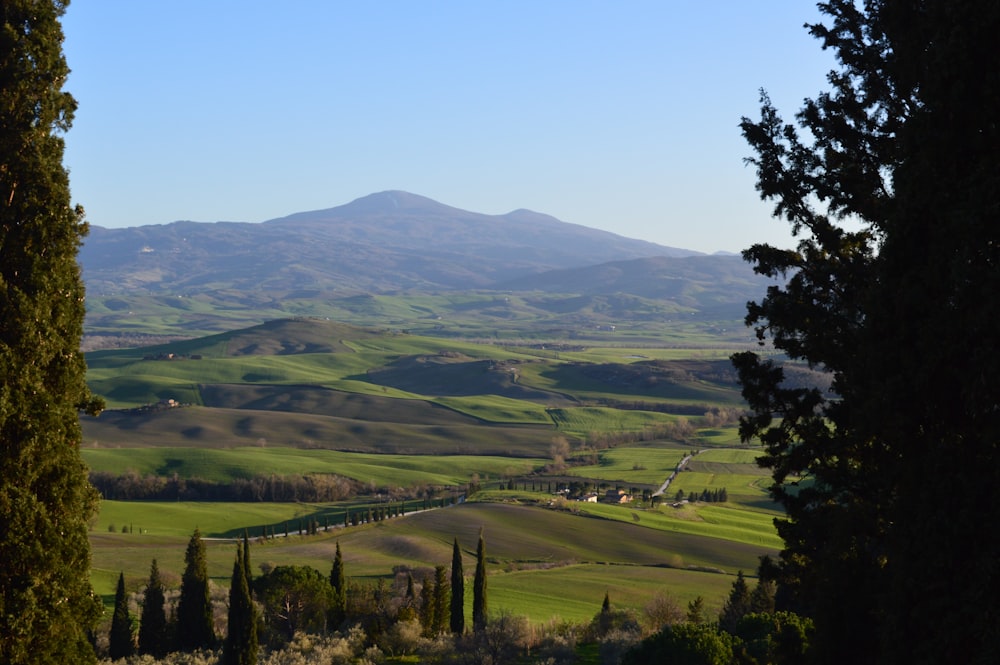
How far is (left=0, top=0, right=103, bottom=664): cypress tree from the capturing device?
16.7 meters

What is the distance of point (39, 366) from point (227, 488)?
366 feet

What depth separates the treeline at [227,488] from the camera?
122000mm

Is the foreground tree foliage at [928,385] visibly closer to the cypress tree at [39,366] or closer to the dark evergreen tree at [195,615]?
the cypress tree at [39,366]

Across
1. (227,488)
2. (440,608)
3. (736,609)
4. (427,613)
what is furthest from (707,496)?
(427,613)

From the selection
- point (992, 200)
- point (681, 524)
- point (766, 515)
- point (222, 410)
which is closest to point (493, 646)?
point (992, 200)

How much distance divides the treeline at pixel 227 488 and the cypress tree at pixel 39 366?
10633 cm

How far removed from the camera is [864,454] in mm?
16812

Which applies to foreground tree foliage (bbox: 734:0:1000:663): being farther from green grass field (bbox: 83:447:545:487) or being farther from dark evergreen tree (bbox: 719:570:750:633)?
green grass field (bbox: 83:447:545:487)

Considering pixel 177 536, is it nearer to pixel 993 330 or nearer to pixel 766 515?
pixel 766 515

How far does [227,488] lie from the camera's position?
409ft

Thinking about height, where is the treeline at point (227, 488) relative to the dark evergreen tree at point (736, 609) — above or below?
below

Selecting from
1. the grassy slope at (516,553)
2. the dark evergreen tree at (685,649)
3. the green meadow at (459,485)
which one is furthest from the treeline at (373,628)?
the grassy slope at (516,553)

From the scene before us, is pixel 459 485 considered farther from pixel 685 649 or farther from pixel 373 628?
pixel 685 649

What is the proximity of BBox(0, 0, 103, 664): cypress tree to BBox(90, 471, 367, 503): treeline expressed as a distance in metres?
106
